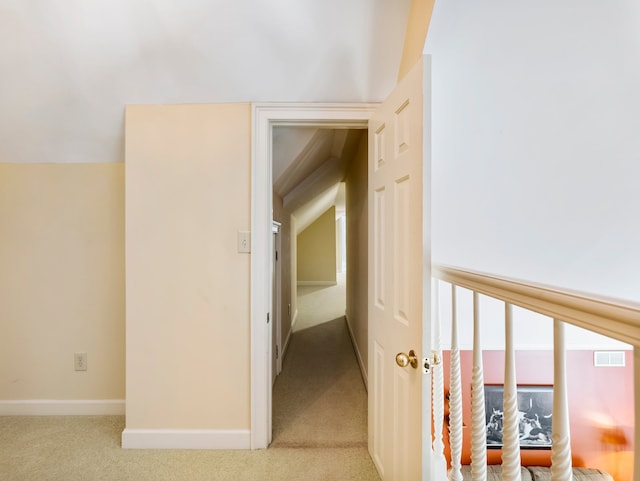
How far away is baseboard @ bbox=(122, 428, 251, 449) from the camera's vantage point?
1.71 meters

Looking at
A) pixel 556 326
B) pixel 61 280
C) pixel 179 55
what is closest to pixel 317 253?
pixel 61 280

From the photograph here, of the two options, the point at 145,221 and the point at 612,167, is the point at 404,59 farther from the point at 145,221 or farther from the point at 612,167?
the point at 145,221

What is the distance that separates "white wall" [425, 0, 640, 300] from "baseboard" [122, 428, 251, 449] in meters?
1.55

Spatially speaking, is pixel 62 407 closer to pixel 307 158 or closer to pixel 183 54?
pixel 183 54

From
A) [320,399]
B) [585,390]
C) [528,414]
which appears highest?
[585,390]

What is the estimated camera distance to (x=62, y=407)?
203cm

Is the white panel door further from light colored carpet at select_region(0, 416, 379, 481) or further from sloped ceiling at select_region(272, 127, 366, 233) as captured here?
sloped ceiling at select_region(272, 127, 366, 233)

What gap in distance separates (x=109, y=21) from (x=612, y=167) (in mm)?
2661

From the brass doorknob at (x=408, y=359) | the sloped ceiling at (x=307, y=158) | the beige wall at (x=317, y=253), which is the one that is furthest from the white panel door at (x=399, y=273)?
the beige wall at (x=317, y=253)

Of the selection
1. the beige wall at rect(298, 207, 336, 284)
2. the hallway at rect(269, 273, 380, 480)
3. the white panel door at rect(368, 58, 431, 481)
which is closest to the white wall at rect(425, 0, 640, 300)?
the white panel door at rect(368, 58, 431, 481)

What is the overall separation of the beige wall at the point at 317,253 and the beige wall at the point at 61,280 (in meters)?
6.43

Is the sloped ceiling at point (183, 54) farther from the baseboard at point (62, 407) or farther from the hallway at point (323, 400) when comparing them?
the hallway at point (323, 400)

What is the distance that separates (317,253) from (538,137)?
7.09 metres

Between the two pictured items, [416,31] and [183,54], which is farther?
[183,54]
